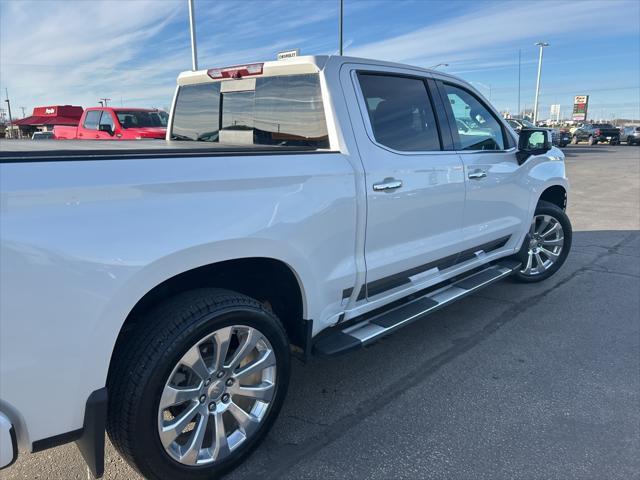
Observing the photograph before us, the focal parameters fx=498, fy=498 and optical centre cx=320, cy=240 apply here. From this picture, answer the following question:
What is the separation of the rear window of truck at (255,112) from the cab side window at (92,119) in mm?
12369

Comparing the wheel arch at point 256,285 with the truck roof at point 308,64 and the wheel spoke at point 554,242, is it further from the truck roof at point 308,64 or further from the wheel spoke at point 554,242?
the wheel spoke at point 554,242

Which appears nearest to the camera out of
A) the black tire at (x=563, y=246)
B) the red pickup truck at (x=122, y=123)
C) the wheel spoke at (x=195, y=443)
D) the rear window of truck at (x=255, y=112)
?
the wheel spoke at (x=195, y=443)

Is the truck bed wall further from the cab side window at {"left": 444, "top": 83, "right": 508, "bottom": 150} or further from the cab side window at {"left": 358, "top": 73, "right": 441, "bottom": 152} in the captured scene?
the cab side window at {"left": 444, "top": 83, "right": 508, "bottom": 150}

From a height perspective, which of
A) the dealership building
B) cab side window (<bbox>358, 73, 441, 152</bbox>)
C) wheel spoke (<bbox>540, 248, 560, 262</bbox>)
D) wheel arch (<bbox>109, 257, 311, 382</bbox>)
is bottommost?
wheel spoke (<bbox>540, 248, 560, 262</bbox>)

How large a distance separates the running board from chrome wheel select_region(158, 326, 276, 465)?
1.44 ft

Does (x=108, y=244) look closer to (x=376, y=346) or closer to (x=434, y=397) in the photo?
(x=434, y=397)

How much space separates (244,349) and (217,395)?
0.79ft

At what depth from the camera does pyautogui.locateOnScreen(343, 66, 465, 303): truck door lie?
2859 millimetres

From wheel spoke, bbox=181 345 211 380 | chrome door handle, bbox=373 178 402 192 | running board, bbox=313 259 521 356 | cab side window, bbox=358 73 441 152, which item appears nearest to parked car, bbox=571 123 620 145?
running board, bbox=313 259 521 356

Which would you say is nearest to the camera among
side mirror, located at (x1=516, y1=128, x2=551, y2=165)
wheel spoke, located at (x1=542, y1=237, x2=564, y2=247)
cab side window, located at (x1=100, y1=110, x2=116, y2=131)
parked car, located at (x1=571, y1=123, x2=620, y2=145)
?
side mirror, located at (x1=516, y1=128, x2=551, y2=165)

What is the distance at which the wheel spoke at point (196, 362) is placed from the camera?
207 cm

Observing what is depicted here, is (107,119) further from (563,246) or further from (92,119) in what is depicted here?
(563,246)

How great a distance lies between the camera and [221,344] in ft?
7.21

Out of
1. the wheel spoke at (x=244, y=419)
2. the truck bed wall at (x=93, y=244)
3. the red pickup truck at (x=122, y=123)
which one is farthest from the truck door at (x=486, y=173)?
the red pickup truck at (x=122, y=123)
